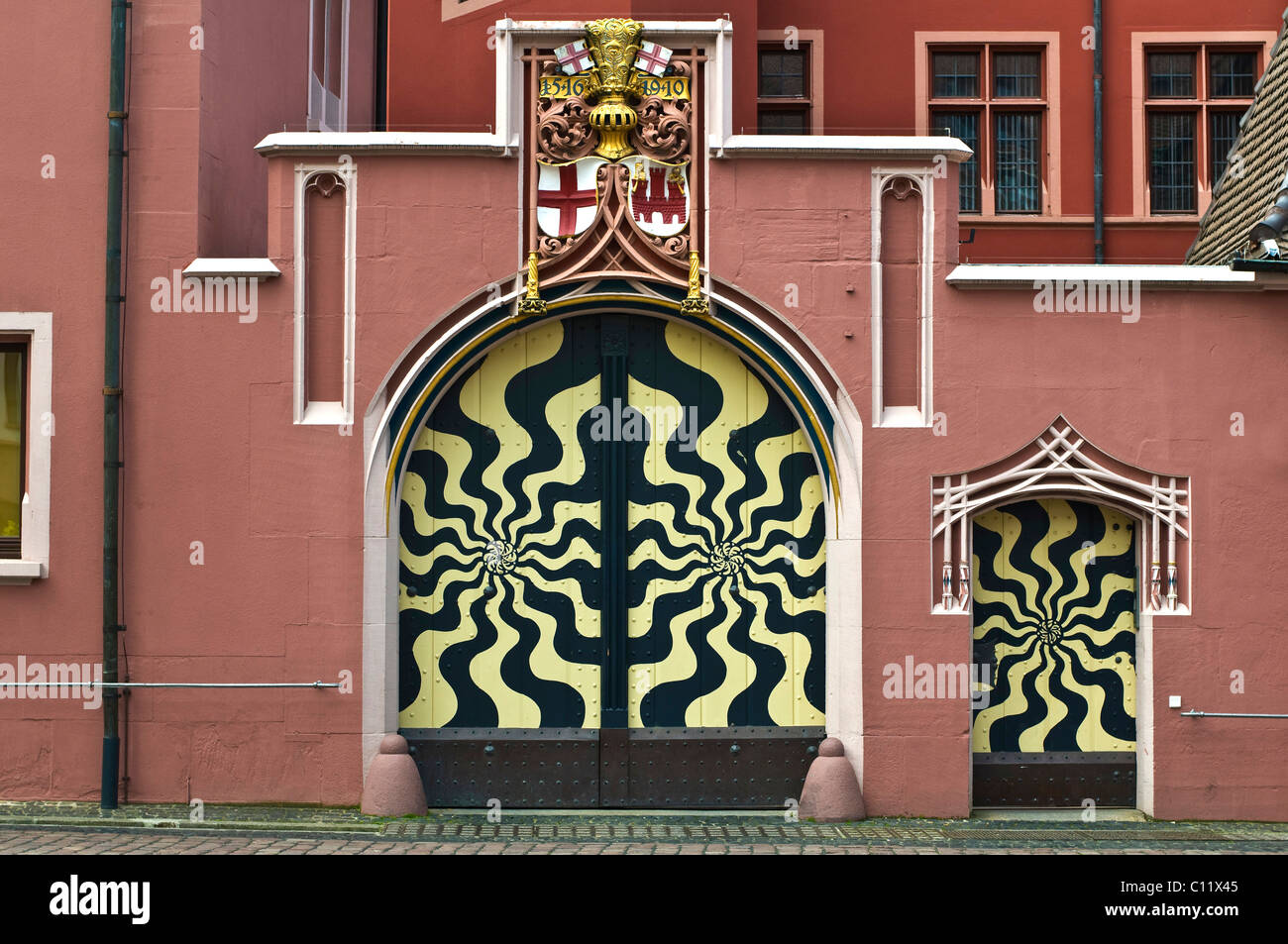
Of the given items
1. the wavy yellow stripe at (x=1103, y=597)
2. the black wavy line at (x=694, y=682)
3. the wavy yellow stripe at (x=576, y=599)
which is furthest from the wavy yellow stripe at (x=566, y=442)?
the wavy yellow stripe at (x=1103, y=597)

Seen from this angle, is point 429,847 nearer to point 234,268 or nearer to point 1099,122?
point 234,268

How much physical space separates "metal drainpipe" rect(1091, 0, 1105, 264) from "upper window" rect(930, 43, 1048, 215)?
1.66 ft

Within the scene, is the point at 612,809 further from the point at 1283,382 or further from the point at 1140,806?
the point at 1283,382

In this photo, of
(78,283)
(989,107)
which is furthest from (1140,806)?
(78,283)

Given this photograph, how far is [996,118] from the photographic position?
1616cm

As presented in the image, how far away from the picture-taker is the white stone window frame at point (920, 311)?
11570 mm

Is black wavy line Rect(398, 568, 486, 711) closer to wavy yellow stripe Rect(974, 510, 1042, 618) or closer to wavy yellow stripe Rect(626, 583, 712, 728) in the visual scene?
wavy yellow stripe Rect(626, 583, 712, 728)

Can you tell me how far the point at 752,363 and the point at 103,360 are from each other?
4801 millimetres

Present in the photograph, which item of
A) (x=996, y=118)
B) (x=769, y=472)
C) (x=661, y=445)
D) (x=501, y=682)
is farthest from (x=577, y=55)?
(x=996, y=118)

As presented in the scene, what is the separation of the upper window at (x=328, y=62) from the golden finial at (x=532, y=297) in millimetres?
4069

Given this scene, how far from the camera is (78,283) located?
11.7 meters

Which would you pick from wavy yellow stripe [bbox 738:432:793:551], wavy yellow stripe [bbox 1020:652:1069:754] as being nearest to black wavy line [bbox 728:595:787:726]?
wavy yellow stripe [bbox 738:432:793:551]

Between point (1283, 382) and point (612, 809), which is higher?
point (1283, 382)

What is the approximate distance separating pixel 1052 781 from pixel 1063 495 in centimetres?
213
